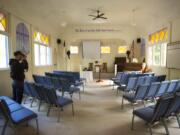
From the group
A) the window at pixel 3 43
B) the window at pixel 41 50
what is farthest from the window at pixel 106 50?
the window at pixel 3 43

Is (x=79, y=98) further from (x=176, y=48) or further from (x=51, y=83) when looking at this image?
(x=176, y=48)

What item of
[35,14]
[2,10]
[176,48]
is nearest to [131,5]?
[176,48]

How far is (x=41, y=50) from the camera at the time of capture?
8.30m

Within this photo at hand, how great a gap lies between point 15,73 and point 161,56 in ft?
21.6

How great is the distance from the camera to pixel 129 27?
34.2 feet

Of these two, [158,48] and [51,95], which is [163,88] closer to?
[51,95]

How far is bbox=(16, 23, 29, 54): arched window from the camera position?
559 centimetres

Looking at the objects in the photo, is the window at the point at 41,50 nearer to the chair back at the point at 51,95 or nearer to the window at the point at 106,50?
the chair back at the point at 51,95

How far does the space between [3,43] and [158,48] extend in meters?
6.95

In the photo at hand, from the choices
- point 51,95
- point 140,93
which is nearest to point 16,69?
point 51,95

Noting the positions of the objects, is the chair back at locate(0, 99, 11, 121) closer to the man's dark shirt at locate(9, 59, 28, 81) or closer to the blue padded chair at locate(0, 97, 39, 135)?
Result: the blue padded chair at locate(0, 97, 39, 135)

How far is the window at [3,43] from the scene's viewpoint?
4.76m

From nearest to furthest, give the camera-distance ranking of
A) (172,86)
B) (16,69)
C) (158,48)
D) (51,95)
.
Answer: (51,95), (16,69), (172,86), (158,48)

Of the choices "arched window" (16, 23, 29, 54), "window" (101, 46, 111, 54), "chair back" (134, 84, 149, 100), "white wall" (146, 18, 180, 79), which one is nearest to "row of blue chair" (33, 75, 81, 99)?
"arched window" (16, 23, 29, 54)
